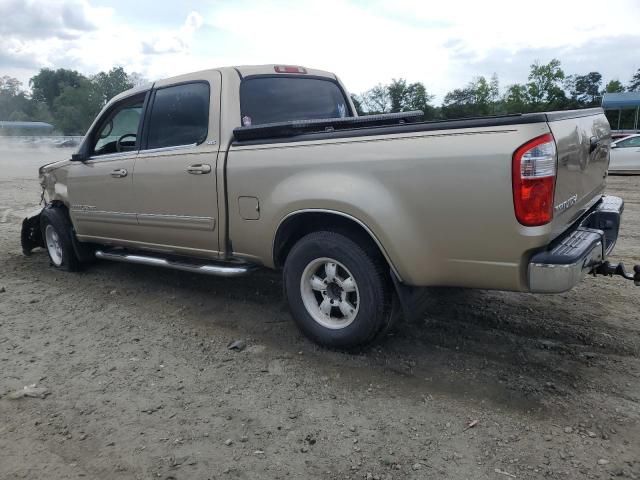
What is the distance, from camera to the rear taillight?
280cm

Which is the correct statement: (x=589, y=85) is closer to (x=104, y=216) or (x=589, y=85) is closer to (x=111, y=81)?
(x=111, y=81)

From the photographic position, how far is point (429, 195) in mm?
3104

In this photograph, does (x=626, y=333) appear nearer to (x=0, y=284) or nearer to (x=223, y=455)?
(x=223, y=455)

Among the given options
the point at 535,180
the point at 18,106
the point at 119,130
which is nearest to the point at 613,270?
the point at 535,180

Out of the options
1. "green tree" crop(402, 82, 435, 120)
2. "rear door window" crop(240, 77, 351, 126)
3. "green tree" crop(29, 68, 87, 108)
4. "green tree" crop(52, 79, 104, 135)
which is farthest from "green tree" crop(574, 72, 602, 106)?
"green tree" crop(29, 68, 87, 108)

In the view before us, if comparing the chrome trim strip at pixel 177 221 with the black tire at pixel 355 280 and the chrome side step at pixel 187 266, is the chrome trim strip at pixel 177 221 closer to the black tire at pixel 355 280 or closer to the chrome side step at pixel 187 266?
the chrome side step at pixel 187 266

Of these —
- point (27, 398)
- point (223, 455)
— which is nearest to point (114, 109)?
point (27, 398)

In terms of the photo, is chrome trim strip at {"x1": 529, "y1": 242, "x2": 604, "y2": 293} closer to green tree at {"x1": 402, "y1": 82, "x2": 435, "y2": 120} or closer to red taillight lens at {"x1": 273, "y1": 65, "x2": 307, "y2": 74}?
red taillight lens at {"x1": 273, "y1": 65, "x2": 307, "y2": 74}

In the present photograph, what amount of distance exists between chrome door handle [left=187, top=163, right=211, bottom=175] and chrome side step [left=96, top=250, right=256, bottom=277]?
0.76 metres

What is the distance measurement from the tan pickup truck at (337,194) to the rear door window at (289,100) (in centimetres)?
1

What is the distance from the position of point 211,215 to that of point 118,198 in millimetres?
1399

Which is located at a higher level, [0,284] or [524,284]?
[524,284]

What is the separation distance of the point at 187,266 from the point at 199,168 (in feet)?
2.84

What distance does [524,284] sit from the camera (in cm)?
302
